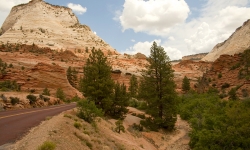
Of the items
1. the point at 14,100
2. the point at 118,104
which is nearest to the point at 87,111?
the point at 118,104

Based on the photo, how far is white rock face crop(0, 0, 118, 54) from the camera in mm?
85812

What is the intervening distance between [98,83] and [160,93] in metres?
8.72

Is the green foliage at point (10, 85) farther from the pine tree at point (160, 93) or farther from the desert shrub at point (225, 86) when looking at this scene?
the desert shrub at point (225, 86)

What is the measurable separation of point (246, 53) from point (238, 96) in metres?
23.6

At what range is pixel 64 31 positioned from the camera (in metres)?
103

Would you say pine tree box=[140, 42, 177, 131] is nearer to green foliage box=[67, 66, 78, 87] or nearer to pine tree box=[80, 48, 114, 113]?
pine tree box=[80, 48, 114, 113]

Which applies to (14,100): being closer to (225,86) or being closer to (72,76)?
(72,76)

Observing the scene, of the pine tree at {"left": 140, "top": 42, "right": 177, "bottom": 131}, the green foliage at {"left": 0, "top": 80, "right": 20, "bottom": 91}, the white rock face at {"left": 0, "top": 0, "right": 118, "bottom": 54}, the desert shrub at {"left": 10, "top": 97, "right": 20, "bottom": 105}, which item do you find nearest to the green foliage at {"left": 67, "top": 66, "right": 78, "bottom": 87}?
the green foliage at {"left": 0, "top": 80, "right": 20, "bottom": 91}

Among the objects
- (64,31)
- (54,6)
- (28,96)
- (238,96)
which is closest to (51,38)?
(64,31)

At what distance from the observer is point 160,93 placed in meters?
27.1

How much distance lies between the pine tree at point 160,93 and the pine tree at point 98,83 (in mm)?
5852

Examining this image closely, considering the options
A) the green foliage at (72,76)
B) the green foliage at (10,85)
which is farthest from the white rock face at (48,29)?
the green foliage at (10,85)

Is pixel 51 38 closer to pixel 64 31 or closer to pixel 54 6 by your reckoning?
pixel 64 31

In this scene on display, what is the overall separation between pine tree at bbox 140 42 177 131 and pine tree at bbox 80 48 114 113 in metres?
5.85
